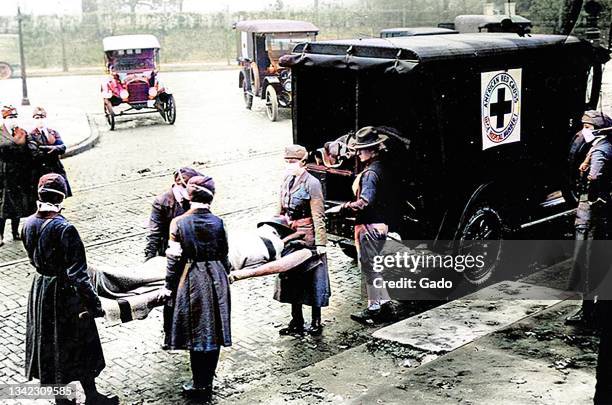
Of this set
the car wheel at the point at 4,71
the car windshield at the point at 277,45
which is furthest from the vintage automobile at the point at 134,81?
the car wheel at the point at 4,71

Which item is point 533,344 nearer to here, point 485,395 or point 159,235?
point 485,395

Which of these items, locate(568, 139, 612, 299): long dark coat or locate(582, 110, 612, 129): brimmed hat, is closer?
locate(568, 139, 612, 299): long dark coat

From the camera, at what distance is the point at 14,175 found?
990cm

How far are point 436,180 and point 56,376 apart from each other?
391 cm

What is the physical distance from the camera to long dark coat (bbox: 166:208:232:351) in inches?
226

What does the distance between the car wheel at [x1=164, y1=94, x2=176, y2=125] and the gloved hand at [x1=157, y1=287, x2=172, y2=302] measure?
1523cm

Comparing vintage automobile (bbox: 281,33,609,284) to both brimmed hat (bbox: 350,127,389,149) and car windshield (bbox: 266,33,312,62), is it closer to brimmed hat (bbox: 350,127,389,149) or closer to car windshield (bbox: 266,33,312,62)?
brimmed hat (bbox: 350,127,389,149)

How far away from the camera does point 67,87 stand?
104 ft

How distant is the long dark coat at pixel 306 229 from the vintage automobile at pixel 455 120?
0.85m

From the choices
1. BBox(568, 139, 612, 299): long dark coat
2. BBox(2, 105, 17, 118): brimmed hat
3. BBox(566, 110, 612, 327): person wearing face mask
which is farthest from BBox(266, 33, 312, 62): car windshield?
BBox(568, 139, 612, 299): long dark coat

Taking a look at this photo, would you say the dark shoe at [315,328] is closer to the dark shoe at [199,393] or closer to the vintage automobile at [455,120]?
the vintage automobile at [455,120]

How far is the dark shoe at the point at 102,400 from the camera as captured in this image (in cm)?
564

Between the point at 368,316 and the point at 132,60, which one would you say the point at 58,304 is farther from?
the point at 132,60

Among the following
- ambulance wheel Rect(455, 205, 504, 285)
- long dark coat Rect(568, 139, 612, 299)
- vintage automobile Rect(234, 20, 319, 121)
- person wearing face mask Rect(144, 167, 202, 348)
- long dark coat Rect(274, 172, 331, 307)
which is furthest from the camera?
vintage automobile Rect(234, 20, 319, 121)
